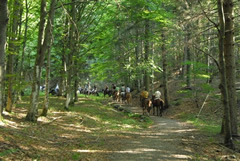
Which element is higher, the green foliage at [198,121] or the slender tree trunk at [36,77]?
the slender tree trunk at [36,77]

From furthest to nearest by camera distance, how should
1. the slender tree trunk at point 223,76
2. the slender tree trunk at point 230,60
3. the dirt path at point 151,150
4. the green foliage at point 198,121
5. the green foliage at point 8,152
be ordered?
the green foliage at point 198,121 → the slender tree trunk at point 230,60 → the slender tree trunk at point 223,76 → the dirt path at point 151,150 → the green foliage at point 8,152

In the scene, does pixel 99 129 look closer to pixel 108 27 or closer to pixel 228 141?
pixel 228 141

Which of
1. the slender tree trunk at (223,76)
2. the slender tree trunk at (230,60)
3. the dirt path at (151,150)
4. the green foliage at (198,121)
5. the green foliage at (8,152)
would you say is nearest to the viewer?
the green foliage at (8,152)

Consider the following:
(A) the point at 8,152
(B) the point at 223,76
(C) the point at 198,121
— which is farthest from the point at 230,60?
(A) the point at 8,152

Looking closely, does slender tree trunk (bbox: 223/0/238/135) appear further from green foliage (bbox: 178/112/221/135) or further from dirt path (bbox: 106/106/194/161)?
green foliage (bbox: 178/112/221/135)

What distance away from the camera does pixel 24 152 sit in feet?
19.0

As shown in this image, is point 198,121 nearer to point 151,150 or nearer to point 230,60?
point 230,60

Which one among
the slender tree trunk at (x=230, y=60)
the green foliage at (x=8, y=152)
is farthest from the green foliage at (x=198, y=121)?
the green foliage at (x=8, y=152)

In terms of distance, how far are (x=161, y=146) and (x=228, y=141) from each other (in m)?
2.80

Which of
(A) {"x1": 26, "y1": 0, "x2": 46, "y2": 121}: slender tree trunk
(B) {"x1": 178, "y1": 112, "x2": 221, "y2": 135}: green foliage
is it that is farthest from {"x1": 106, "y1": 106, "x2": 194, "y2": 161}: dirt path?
(B) {"x1": 178, "y1": 112, "x2": 221, "y2": 135}: green foliage

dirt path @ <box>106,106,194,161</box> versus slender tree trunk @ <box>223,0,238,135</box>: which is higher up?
slender tree trunk @ <box>223,0,238,135</box>

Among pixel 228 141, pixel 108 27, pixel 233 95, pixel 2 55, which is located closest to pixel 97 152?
pixel 2 55

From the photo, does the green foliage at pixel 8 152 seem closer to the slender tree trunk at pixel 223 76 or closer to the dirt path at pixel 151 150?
the dirt path at pixel 151 150

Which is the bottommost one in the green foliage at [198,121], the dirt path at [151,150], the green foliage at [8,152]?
the green foliage at [198,121]
